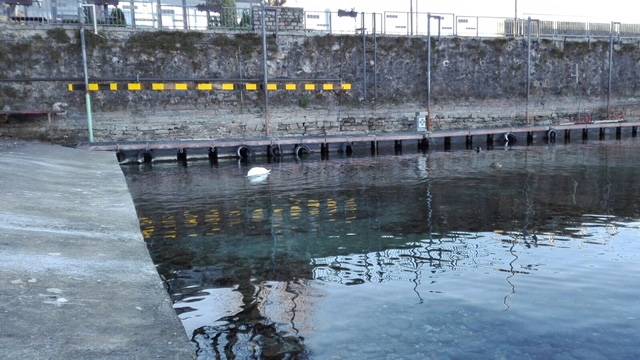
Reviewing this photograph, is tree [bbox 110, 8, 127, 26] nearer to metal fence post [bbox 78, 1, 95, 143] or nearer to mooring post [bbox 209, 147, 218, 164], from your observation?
metal fence post [bbox 78, 1, 95, 143]

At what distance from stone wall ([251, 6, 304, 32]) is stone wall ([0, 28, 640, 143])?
29.1 inches

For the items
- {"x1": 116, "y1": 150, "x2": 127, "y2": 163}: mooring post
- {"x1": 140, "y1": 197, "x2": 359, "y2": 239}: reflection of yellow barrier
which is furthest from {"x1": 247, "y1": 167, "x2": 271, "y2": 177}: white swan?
{"x1": 116, "y1": 150, "x2": 127, "y2": 163}: mooring post

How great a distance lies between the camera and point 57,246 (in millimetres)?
7777

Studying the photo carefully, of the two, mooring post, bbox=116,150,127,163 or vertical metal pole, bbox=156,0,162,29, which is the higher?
vertical metal pole, bbox=156,0,162,29

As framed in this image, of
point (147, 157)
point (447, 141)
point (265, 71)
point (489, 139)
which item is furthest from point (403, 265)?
point (489, 139)

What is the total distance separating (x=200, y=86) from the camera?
90.5ft

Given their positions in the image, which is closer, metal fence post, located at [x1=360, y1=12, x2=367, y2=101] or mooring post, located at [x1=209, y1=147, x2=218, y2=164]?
mooring post, located at [x1=209, y1=147, x2=218, y2=164]

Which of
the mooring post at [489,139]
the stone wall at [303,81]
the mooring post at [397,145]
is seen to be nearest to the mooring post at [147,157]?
the stone wall at [303,81]

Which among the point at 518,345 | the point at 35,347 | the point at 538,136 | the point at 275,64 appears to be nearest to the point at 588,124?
the point at 538,136

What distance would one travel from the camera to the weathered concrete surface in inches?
189

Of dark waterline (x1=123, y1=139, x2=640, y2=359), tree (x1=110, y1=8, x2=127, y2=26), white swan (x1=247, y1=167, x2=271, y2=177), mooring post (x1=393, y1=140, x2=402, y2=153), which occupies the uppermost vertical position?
tree (x1=110, y1=8, x2=127, y2=26)

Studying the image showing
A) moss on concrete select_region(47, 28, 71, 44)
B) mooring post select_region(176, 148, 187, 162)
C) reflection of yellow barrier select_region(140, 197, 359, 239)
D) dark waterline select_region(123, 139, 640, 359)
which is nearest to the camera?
dark waterline select_region(123, 139, 640, 359)

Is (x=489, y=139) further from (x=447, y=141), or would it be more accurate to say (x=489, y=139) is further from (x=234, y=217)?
(x=234, y=217)

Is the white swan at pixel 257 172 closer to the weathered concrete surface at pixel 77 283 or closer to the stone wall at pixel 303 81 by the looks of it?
the stone wall at pixel 303 81
